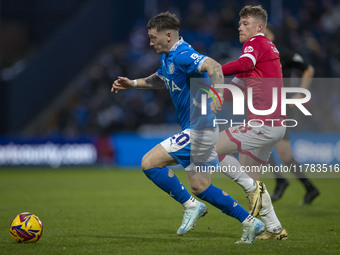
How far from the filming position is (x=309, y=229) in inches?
269

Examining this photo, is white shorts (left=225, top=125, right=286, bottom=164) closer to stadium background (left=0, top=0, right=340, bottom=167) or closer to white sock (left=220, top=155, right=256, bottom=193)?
white sock (left=220, top=155, right=256, bottom=193)

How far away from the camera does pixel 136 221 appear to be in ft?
24.8

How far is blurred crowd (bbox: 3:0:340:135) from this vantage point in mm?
17297

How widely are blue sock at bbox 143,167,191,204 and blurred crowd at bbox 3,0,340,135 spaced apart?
1047 cm

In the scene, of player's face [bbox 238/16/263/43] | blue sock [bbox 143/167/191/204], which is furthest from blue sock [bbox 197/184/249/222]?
player's face [bbox 238/16/263/43]

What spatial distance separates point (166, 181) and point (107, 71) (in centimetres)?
1450

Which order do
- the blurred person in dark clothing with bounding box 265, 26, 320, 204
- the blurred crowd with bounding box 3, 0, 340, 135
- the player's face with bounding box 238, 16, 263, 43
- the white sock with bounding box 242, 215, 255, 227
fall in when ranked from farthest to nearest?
the blurred crowd with bounding box 3, 0, 340, 135
the blurred person in dark clothing with bounding box 265, 26, 320, 204
the player's face with bounding box 238, 16, 263, 43
the white sock with bounding box 242, 215, 255, 227

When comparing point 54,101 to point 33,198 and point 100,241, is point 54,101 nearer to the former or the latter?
point 33,198

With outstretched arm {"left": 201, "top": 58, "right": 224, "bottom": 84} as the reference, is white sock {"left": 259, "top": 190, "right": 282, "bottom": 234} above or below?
below

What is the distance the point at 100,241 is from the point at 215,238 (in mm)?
1163

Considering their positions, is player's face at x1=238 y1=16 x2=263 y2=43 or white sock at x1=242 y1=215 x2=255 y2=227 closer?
white sock at x1=242 y1=215 x2=255 y2=227

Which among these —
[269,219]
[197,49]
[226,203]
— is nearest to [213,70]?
[226,203]

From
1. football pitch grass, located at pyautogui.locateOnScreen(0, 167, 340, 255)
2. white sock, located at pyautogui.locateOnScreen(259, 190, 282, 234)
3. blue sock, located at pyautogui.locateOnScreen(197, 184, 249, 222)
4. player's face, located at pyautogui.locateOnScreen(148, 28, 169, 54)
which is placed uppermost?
player's face, located at pyautogui.locateOnScreen(148, 28, 169, 54)

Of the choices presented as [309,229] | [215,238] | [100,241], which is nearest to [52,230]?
[100,241]
